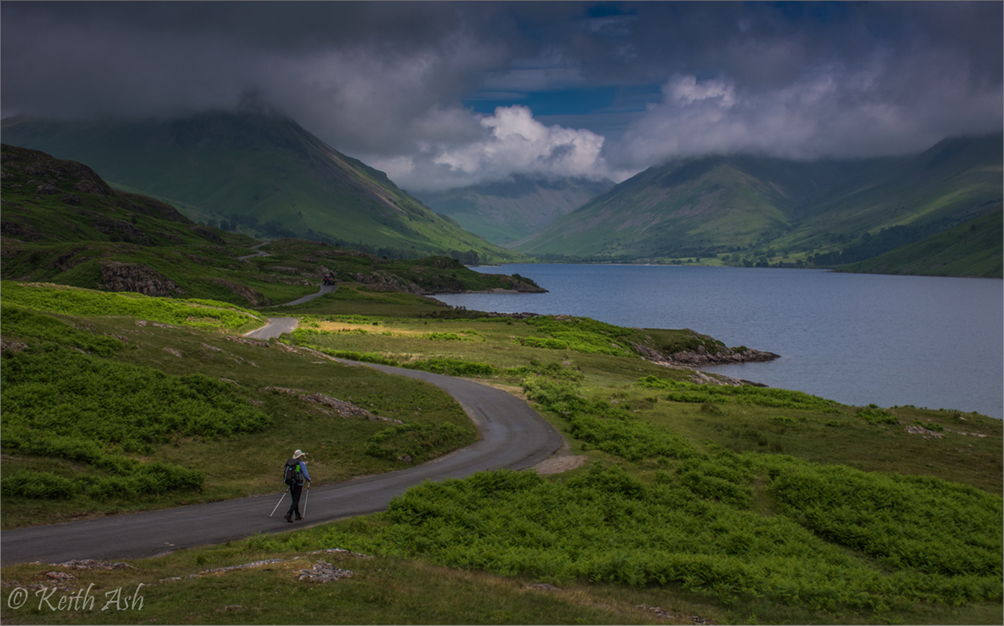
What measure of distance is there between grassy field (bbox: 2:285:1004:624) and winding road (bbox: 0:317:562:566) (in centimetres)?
126

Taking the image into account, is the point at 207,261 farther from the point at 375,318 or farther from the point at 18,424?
the point at 18,424

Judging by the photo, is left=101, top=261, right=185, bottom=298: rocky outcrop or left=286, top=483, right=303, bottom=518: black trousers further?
left=101, top=261, right=185, bottom=298: rocky outcrop

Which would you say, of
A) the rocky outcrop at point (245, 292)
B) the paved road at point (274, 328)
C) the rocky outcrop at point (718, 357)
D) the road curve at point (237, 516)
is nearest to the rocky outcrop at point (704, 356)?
the rocky outcrop at point (718, 357)

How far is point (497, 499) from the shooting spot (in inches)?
1007

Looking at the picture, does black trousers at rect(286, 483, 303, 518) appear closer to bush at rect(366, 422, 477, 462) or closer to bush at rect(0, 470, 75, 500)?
bush at rect(0, 470, 75, 500)

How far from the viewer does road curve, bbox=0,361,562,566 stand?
60.4ft

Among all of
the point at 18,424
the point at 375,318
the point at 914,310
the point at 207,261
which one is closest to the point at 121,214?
the point at 207,261

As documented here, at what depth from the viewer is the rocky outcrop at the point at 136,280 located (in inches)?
4254

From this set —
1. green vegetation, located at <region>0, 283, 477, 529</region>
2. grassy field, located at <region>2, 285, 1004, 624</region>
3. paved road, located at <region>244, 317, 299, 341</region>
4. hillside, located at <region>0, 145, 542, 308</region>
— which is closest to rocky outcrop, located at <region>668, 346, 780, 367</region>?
grassy field, located at <region>2, 285, 1004, 624</region>

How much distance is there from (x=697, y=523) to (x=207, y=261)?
163 m

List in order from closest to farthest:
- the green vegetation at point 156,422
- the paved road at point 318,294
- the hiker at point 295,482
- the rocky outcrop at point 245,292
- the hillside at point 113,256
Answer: the hiker at point 295,482 → the green vegetation at point 156,422 → the hillside at point 113,256 → the rocky outcrop at point 245,292 → the paved road at point 318,294

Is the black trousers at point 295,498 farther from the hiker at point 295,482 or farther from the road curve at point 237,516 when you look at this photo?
the road curve at point 237,516

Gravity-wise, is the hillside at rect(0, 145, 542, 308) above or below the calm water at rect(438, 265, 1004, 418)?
above

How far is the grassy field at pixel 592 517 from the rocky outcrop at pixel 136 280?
238 feet
